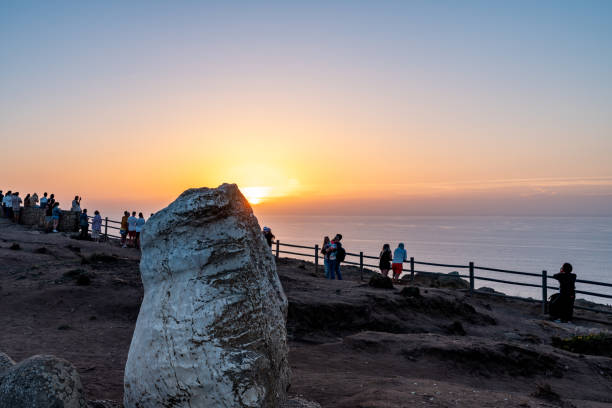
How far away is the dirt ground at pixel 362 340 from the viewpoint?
263 inches

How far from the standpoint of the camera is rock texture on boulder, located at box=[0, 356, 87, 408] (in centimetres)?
435

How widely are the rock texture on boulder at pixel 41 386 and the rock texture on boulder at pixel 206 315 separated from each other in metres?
0.54

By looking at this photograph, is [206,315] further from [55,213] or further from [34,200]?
[34,200]

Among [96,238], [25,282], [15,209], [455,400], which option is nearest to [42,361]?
[455,400]

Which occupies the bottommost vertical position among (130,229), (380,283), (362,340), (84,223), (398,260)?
(362,340)

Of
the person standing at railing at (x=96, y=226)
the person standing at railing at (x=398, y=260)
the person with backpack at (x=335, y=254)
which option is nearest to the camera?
the person with backpack at (x=335, y=254)

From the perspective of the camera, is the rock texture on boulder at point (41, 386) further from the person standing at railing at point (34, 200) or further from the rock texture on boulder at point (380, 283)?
the person standing at railing at point (34, 200)

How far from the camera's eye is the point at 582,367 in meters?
9.09

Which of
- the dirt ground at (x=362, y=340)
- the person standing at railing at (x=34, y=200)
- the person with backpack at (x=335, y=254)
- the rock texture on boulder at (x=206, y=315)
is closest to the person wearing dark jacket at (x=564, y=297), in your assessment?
the dirt ground at (x=362, y=340)

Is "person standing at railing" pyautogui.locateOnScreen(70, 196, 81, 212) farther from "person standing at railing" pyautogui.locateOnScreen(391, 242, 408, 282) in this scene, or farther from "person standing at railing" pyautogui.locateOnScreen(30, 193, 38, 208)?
"person standing at railing" pyautogui.locateOnScreen(391, 242, 408, 282)

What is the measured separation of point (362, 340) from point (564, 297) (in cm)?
841

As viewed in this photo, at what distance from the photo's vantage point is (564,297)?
14.7 metres

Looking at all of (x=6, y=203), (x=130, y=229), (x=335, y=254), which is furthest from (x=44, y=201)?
Answer: (x=335, y=254)

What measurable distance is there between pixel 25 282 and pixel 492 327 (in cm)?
1370
